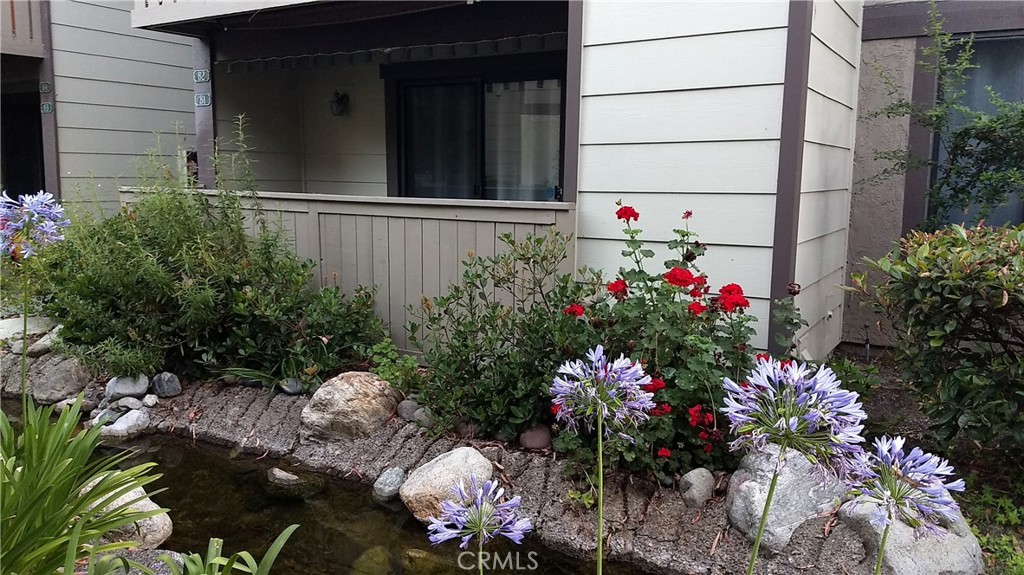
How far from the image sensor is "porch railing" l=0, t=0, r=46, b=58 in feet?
20.6

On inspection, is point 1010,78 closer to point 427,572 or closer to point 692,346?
point 692,346

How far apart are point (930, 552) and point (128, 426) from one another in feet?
13.3

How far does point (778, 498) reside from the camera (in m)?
2.72

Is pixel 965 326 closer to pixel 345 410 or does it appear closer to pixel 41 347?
pixel 345 410

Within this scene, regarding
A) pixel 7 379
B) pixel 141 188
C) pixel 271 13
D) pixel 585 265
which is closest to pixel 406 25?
pixel 271 13

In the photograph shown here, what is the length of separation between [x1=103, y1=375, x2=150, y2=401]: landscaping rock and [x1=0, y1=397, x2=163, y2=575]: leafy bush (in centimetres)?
203

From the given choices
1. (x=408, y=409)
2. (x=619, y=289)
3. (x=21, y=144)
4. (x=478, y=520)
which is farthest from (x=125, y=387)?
(x=21, y=144)

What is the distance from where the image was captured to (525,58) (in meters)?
5.88

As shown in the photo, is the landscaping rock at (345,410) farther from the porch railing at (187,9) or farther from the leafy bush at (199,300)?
the porch railing at (187,9)

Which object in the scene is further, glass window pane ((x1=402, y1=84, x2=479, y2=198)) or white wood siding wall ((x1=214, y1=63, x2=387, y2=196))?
white wood siding wall ((x1=214, y1=63, x2=387, y2=196))

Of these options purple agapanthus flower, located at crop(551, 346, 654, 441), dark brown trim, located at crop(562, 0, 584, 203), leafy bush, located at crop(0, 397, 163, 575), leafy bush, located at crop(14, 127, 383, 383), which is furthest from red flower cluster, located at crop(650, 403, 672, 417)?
leafy bush, located at crop(14, 127, 383, 383)

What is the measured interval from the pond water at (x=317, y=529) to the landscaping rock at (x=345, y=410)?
31 cm

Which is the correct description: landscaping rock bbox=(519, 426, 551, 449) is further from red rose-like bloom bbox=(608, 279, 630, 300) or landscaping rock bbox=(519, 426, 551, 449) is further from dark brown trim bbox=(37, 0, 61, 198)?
dark brown trim bbox=(37, 0, 61, 198)

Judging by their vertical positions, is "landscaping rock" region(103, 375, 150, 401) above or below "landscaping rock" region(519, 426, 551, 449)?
below
